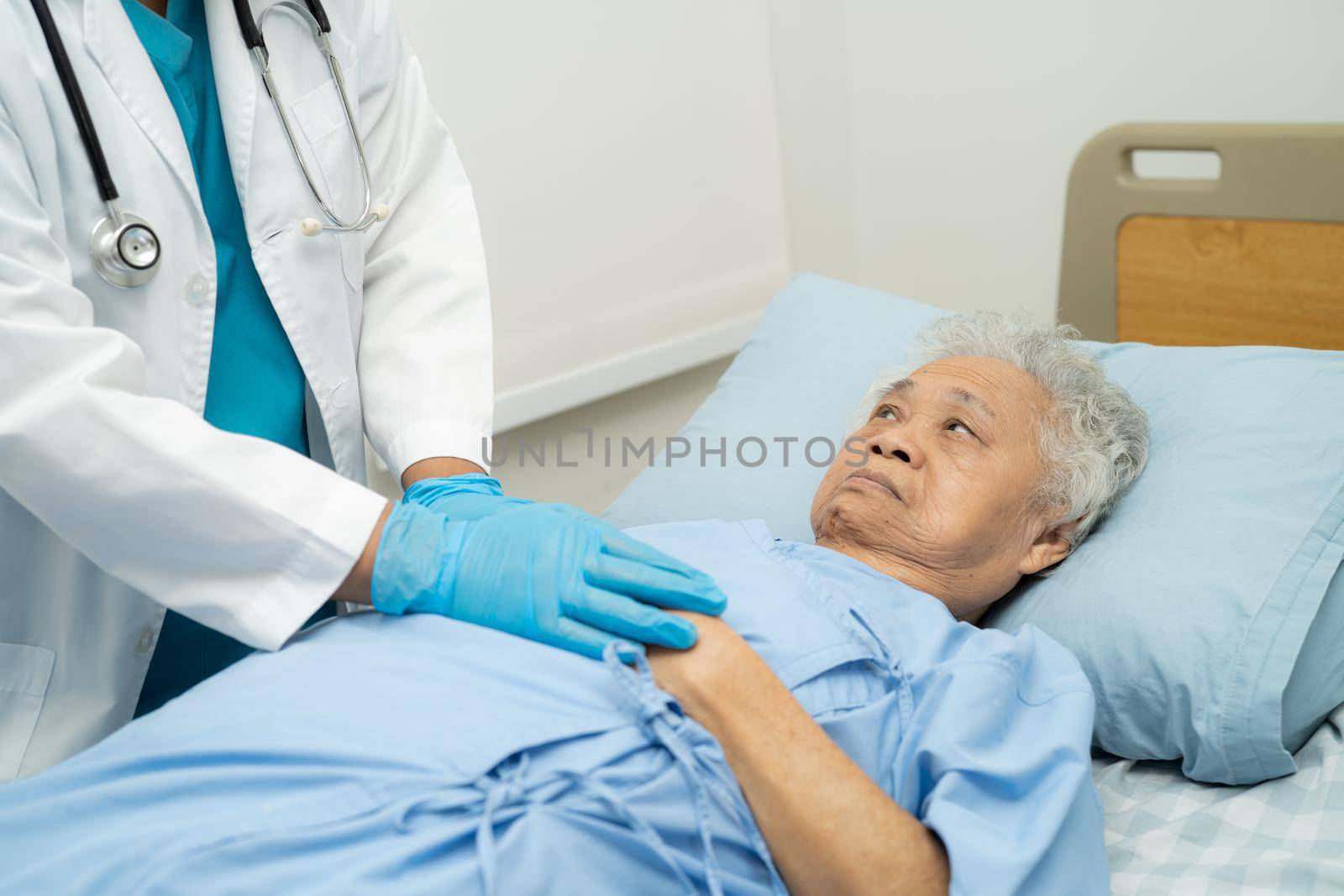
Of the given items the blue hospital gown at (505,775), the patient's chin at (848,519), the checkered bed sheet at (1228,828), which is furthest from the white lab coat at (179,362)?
the checkered bed sheet at (1228,828)

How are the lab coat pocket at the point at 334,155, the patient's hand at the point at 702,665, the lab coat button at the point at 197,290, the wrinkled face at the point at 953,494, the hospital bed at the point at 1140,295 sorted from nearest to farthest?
the patient's hand at the point at 702,665, the lab coat button at the point at 197,290, the lab coat pocket at the point at 334,155, the wrinkled face at the point at 953,494, the hospital bed at the point at 1140,295

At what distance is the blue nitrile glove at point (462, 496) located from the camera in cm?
126

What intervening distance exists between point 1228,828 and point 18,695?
1.26m

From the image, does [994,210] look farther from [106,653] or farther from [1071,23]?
[106,653]

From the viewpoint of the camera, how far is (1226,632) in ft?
4.33

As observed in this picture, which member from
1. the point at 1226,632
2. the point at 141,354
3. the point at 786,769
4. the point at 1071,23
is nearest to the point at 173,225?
the point at 141,354

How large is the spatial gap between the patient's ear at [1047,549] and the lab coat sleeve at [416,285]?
0.70m

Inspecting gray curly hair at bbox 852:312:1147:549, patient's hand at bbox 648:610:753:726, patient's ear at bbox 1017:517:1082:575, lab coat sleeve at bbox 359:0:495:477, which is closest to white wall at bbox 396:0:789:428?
lab coat sleeve at bbox 359:0:495:477

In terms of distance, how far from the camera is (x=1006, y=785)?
1.09m

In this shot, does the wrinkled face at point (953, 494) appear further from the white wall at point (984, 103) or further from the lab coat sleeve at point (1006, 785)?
the white wall at point (984, 103)

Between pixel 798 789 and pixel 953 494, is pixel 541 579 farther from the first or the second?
pixel 953 494

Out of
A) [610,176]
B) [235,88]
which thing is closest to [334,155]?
[235,88]

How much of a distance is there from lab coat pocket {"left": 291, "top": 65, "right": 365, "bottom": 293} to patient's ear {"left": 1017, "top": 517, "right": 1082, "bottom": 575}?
2.98 feet

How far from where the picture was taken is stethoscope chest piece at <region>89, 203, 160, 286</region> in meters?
1.13
